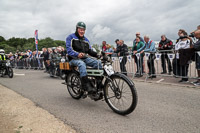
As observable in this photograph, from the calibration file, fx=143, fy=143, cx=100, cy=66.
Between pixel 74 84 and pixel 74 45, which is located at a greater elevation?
pixel 74 45

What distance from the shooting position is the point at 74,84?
14.0 feet

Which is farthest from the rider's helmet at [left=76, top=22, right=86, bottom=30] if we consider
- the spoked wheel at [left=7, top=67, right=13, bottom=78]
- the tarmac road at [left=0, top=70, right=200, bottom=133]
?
the spoked wheel at [left=7, top=67, right=13, bottom=78]

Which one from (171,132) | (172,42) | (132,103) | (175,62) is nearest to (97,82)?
(132,103)

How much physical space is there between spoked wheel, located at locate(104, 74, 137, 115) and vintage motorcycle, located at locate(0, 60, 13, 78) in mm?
9312

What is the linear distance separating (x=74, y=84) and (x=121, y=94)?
170 cm

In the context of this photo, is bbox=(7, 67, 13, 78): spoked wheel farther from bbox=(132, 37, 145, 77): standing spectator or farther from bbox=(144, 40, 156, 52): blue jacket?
bbox=(144, 40, 156, 52): blue jacket

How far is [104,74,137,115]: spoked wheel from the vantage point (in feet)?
9.33

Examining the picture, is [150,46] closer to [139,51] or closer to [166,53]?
[139,51]

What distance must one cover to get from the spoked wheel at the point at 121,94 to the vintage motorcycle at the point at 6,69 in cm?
931

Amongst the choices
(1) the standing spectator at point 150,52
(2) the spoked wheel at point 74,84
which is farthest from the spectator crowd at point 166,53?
(2) the spoked wheel at point 74,84

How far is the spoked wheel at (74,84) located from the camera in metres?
4.03

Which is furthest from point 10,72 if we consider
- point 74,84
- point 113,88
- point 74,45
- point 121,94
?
point 121,94

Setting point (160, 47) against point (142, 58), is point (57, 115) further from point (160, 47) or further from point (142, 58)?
point (160, 47)

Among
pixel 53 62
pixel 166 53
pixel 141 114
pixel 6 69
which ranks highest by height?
pixel 166 53
